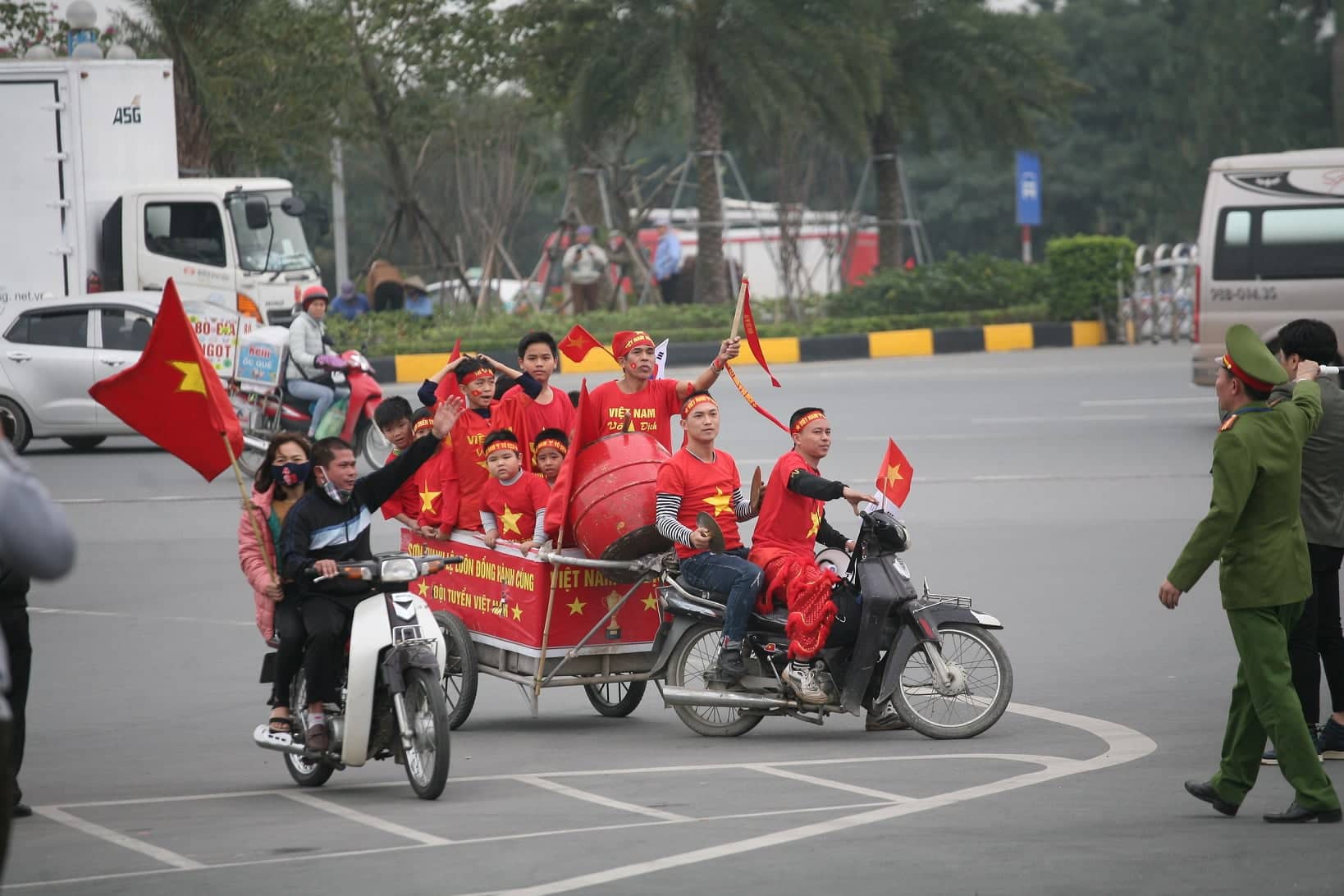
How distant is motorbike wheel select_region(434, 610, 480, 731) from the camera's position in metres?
8.12

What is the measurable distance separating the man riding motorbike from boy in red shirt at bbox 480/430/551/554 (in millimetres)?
7776

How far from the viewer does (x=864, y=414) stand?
1997cm

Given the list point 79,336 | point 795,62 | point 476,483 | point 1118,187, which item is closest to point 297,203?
point 79,336

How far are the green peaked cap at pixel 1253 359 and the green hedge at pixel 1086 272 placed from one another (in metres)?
24.0

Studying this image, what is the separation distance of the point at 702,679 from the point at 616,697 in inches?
31.2

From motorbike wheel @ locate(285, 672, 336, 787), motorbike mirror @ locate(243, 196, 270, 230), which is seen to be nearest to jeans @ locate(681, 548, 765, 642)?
motorbike wheel @ locate(285, 672, 336, 787)

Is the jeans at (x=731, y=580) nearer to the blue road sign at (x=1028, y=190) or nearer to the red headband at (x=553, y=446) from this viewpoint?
the red headband at (x=553, y=446)

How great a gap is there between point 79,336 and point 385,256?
15070 millimetres

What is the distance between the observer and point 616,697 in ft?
27.9

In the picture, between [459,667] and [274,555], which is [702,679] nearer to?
[459,667]

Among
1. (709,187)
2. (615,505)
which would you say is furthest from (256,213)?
(615,505)

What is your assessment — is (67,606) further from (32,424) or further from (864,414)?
Result: (864,414)

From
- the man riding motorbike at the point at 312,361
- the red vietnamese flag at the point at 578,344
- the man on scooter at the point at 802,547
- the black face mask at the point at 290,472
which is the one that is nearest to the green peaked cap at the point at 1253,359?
the man on scooter at the point at 802,547

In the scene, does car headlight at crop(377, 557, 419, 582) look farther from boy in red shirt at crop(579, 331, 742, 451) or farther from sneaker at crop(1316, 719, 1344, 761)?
sneaker at crop(1316, 719, 1344, 761)
